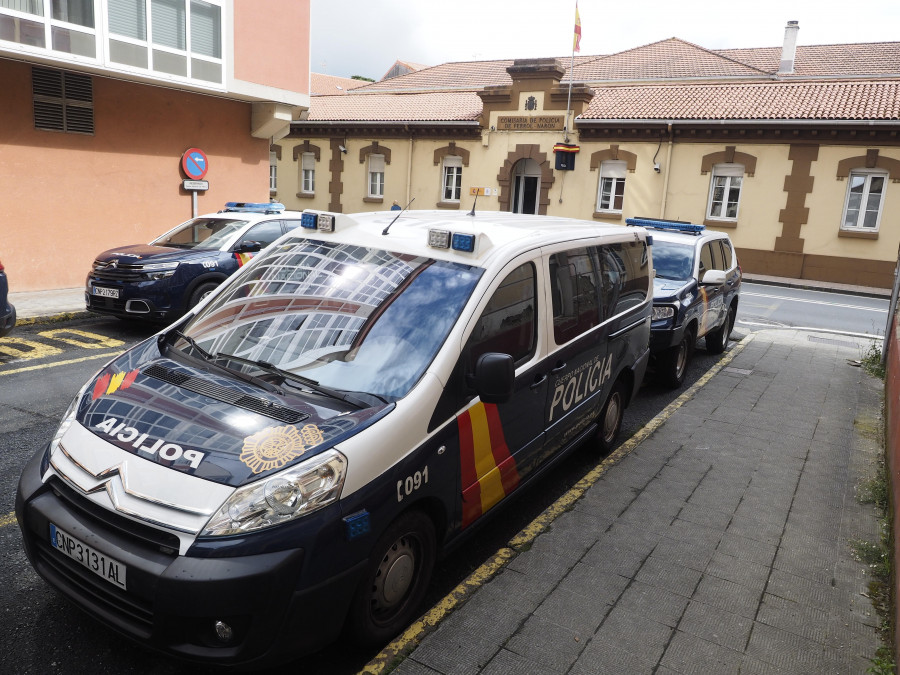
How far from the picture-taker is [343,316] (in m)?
3.61

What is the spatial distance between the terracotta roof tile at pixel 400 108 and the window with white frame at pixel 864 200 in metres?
14.2

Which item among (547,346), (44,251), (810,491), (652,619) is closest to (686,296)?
(810,491)

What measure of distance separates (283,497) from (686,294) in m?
6.57

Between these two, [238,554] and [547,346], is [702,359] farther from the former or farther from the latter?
[238,554]

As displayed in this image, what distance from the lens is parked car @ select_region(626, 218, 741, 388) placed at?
7836 millimetres

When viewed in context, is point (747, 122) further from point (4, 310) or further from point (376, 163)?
point (4, 310)

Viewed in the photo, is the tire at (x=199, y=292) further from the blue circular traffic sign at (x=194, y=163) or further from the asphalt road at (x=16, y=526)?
the blue circular traffic sign at (x=194, y=163)

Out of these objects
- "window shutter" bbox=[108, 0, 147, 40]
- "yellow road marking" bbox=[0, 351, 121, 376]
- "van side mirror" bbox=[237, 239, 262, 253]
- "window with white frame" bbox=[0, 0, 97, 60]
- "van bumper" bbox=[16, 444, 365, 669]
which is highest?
"window shutter" bbox=[108, 0, 147, 40]

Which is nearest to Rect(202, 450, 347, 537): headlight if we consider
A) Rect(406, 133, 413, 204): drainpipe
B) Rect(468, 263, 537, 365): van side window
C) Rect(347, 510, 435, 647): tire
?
Rect(347, 510, 435, 647): tire

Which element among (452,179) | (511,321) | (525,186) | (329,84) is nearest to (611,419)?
(511,321)

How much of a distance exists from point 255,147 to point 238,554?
51.1 feet

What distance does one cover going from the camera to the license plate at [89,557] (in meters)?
2.62

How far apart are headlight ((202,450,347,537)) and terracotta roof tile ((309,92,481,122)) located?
2756 cm

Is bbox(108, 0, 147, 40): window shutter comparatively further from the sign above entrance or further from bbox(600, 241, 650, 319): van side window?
the sign above entrance
